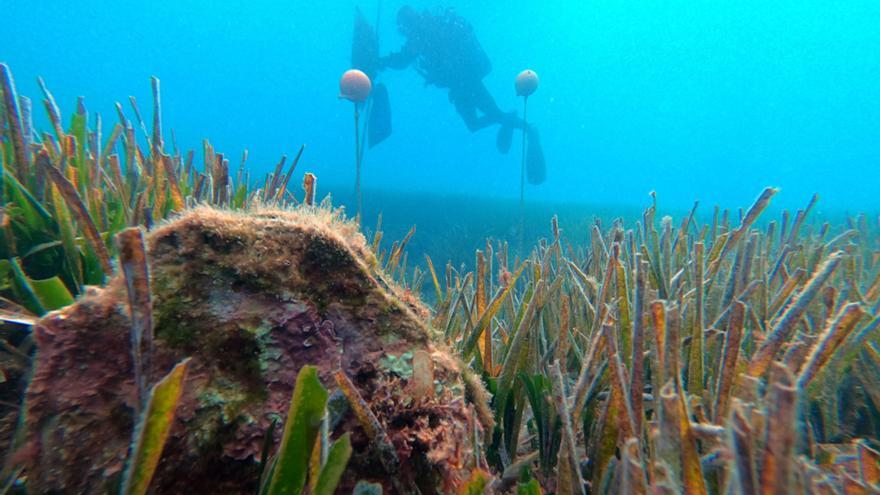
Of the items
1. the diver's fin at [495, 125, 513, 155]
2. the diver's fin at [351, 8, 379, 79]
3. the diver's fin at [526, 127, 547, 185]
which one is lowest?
the diver's fin at [526, 127, 547, 185]

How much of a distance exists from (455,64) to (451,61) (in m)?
0.29

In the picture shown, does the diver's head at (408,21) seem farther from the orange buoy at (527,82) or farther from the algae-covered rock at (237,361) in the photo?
the algae-covered rock at (237,361)

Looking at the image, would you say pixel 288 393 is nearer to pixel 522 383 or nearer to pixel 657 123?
pixel 522 383

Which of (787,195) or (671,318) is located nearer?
(671,318)

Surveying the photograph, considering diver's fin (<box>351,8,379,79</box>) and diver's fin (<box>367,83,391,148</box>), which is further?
diver's fin (<box>351,8,379,79</box>)

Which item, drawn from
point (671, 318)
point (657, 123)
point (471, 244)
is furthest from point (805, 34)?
point (671, 318)

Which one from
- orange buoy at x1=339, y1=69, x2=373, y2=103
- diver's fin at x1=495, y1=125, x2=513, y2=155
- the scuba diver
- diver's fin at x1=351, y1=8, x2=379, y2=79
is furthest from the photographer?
Result: diver's fin at x1=495, y1=125, x2=513, y2=155

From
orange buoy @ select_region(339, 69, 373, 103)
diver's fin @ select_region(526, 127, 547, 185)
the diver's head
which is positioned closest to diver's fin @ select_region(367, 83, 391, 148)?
the diver's head

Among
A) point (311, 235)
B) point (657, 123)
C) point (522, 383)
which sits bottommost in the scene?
point (522, 383)

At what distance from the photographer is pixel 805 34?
11200 centimetres

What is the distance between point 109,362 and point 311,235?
1.49 ft

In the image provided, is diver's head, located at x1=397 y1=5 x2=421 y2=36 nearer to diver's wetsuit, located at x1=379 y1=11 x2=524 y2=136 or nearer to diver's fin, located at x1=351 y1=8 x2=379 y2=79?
diver's wetsuit, located at x1=379 y1=11 x2=524 y2=136

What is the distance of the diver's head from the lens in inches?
872

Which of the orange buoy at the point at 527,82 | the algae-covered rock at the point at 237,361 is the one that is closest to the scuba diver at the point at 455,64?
the orange buoy at the point at 527,82
